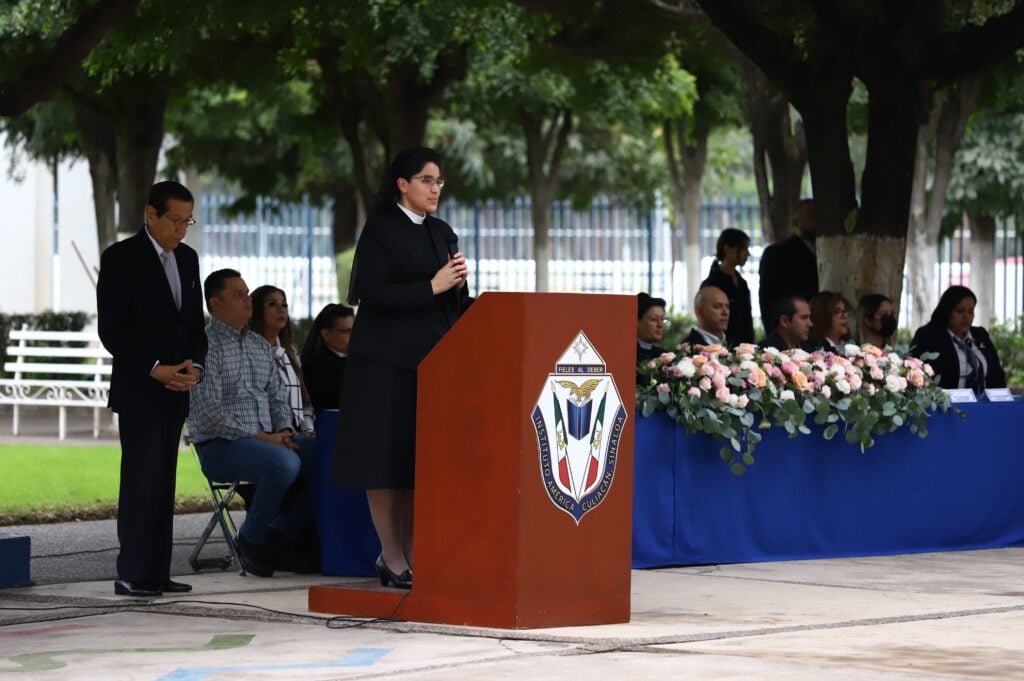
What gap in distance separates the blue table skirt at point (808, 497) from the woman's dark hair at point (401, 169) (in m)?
1.84

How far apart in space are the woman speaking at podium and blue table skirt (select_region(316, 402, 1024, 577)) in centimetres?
162

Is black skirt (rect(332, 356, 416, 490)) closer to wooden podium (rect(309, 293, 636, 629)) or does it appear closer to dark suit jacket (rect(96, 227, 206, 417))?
wooden podium (rect(309, 293, 636, 629))

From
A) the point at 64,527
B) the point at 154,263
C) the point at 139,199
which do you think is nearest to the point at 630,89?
the point at 139,199

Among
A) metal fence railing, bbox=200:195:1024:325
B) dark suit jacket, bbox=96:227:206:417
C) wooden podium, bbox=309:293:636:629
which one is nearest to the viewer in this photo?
wooden podium, bbox=309:293:636:629

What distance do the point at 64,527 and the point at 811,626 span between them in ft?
Answer: 20.5

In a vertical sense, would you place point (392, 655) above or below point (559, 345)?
below

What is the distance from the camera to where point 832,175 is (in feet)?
47.9

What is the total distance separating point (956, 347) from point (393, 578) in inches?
225

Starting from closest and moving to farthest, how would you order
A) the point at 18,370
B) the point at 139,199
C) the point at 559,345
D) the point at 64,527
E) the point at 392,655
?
the point at 392,655
the point at 559,345
the point at 64,527
the point at 18,370
the point at 139,199

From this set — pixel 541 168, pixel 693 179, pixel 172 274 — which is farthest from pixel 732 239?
pixel 541 168

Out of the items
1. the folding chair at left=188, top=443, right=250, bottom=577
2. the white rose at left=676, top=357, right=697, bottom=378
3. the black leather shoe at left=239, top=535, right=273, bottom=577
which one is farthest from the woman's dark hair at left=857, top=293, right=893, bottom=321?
the black leather shoe at left=239, top=535, right=273, bottom=577

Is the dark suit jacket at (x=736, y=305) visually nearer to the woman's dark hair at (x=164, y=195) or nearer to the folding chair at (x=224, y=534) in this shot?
the folding chair at (x=224, y=534)

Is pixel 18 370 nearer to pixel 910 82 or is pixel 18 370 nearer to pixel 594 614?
pixel 910 82

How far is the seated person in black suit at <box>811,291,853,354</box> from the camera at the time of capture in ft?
41.7
